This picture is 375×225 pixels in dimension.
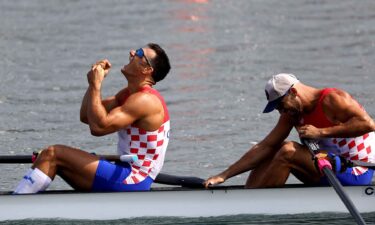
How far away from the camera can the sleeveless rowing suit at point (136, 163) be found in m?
10.8

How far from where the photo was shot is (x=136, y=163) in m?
10.9

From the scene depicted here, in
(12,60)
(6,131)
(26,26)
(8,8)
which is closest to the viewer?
(6,131)

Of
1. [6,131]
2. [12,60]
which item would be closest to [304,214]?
[6,131]

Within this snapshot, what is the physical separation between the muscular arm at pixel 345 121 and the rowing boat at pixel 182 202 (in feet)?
1.84

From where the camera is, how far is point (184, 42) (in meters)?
24.1

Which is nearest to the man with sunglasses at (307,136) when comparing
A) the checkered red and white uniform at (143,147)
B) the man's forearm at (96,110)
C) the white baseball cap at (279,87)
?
the white baseball cap at (279,87)

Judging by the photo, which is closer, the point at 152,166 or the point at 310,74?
the point at 152,166

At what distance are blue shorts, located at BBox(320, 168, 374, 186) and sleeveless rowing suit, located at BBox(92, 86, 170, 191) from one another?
167 centimetres

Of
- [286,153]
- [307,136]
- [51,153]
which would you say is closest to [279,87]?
[307,136]

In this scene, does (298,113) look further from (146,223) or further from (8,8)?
(8,8)

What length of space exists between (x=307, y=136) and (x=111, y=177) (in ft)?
6.23

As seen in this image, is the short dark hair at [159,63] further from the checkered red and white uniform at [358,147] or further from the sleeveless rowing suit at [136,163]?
the checkered red and white uniform at [358,147]

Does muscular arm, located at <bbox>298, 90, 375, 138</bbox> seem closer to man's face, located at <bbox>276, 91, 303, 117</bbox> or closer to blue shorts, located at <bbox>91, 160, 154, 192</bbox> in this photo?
man's face, located at <bbox>276, 91, 303, 117</bbox>

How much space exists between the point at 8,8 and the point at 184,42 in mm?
6304
